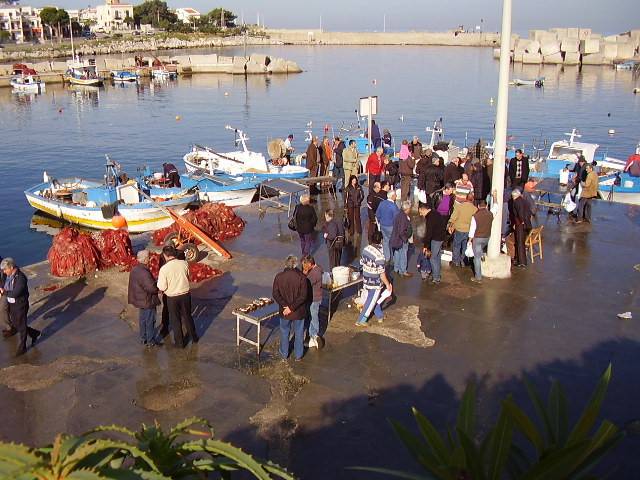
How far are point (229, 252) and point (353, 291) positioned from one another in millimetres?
3533

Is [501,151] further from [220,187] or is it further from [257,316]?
[220,187]

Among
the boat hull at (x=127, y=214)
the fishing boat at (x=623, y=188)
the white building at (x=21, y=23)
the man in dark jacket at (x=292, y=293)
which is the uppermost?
the white building at (x=21, y=23)

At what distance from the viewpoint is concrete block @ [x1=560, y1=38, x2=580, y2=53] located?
11144 centimetres

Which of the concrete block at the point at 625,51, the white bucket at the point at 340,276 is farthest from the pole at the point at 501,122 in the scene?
the concrete block at the point at 625,51

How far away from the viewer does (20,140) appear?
47.6 metres

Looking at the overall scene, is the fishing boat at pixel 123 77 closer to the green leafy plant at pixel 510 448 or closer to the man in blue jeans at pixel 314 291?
the man in blue jeans at pixel 314 291

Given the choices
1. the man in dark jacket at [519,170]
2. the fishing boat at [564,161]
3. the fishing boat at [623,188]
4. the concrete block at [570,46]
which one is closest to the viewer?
the man in dark jacket at [519,170]

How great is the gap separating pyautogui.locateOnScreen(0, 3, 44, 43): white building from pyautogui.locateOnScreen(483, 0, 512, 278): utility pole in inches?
6774

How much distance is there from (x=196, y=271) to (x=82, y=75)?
80.0 m

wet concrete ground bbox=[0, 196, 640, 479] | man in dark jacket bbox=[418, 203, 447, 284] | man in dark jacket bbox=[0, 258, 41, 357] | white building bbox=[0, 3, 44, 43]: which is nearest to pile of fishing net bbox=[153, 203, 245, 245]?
wet concrete ground bbox=[0, 196, 640, 479]

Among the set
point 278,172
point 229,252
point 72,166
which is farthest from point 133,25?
point 229,252

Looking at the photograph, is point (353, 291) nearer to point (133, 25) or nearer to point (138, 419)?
point (138, 419)

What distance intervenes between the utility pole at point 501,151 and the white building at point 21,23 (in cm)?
17206

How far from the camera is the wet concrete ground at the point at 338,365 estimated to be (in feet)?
23.6
